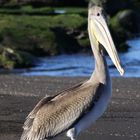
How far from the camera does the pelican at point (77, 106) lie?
9.33 m

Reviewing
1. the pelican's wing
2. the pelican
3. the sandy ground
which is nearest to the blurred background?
the sandy ground

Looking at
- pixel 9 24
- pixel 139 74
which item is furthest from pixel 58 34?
pixel 139 74

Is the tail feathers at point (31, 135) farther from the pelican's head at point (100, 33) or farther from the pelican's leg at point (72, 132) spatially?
the pelican's head at point (100, 33)

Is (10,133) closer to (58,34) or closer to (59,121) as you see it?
(59,121)

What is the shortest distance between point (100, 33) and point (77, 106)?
1095 mm

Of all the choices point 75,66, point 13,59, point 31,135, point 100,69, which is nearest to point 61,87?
point 100,69

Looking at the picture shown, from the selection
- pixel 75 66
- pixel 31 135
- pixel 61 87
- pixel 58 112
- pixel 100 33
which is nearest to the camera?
pixel 31 135

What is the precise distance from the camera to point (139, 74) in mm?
25375

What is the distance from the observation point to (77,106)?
9.48m

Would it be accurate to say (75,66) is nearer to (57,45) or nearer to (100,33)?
(57,45)

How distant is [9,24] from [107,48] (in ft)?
102

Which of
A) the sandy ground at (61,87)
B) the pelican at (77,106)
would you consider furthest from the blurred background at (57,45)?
the pelican at (77,106)

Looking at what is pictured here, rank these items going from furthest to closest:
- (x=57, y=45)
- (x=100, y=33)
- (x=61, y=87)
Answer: (x=57, y=45), (x=61, y=87), (x=100, y=33)

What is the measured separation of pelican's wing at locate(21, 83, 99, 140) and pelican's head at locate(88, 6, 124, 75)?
52 cm
